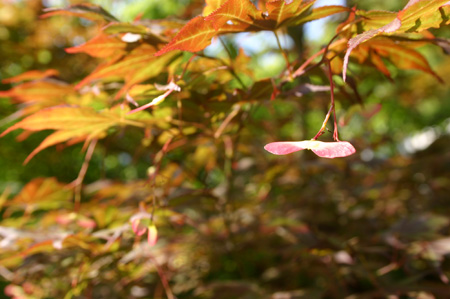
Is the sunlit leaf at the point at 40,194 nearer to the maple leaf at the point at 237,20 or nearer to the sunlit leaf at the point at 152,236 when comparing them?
the sunlit leaf at the point at 152,236

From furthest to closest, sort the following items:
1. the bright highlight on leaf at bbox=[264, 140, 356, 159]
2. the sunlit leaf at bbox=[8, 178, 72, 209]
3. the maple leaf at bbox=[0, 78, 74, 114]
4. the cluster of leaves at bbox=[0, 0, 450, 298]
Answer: the sunlit leaf at bbox=[8, 178, 72, 209] → the maple leaf at bbox=[0, 78, 74, 114] → the cluster of leaves at bbox=[0, 0, 450, 298] → the bright highlight on leaf at bbox=[264, 140, 356, 159]

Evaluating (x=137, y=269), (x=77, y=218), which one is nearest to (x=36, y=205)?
(x=77, y=218)

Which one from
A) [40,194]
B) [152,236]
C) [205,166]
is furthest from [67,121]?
[205,166]

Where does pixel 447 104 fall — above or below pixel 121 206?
below

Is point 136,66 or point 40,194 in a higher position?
point 136,66

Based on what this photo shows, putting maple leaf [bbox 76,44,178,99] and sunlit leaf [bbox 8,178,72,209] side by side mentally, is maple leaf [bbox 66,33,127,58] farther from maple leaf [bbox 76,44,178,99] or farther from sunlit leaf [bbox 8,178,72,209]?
sunlit leaf [bbox 8,178,72,209]

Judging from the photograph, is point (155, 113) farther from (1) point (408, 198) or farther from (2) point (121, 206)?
(1) point (408, 198)

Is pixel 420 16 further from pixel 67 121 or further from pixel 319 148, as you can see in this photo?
pixel 67 121

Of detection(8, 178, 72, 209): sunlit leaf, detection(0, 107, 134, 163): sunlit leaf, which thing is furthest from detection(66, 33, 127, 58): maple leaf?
detection(8, 178, 72, 209): sunlit leaf
